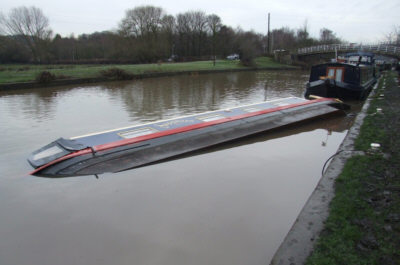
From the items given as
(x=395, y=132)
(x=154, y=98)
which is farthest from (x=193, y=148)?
(x=154, y=98)

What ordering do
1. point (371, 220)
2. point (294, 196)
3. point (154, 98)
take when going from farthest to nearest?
point (154, 98)
point (294, 196)
point (371, 220)

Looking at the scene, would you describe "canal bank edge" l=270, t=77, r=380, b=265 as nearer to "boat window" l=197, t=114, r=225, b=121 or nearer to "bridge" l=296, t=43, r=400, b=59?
"boat window" l=197, t=114, r=225, b=121

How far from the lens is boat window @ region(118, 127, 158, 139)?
25.1ft

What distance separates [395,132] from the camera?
759cm

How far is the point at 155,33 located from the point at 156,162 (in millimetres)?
45734

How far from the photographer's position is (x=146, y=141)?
7.31m

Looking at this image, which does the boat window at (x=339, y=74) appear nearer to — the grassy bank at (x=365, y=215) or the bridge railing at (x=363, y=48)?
the grassy bank at (x=365, y=215)

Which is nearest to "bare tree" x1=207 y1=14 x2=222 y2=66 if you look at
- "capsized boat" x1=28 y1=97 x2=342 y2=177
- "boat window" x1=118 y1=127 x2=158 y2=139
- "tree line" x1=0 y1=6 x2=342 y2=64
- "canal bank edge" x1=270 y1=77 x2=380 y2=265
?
"tree line" x1=0 y1=6 x2=342 y2=64

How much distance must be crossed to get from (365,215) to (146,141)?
4.88 meters

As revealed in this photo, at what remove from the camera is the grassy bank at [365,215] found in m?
3.20

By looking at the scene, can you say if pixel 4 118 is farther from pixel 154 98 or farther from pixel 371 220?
pixel 371 220

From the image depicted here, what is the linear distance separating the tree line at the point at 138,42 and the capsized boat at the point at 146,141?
3476 cm

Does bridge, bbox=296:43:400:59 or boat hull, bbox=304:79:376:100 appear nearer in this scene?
boat hull, bbox=304:79:376:100

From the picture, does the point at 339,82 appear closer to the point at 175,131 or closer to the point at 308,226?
the point at 175,131
